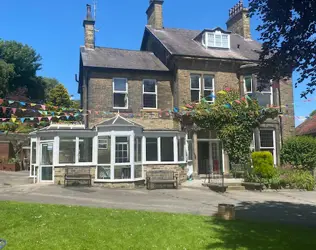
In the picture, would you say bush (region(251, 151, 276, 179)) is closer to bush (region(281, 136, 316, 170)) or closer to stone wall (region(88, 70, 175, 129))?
bush (region(281, 136, 316, 170))

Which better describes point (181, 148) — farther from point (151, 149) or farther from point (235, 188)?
point (235, 188)

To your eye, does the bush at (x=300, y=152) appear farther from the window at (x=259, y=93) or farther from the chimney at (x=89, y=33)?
the chimney at (x=89, y=33)

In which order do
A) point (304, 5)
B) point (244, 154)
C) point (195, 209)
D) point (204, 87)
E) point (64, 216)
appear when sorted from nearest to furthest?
point (304, 5) < point (64, 216) < point (195, 209) < point (244, 154) < point (204, 87)

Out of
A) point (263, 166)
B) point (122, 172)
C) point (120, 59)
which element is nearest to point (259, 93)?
point (263, 166)

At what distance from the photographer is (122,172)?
1731cm

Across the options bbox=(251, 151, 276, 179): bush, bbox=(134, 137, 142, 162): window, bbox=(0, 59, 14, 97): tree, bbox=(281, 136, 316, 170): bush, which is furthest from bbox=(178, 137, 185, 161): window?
bbox=(0, 59, 14, 97): tree

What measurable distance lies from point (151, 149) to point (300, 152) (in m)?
9.86

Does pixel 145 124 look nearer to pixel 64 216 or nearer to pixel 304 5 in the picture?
pixel 64 216

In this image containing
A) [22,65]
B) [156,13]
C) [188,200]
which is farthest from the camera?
[22,65]

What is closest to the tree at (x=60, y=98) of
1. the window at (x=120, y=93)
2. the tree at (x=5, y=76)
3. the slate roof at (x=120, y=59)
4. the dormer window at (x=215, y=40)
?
the tree at (x=5, y=76)

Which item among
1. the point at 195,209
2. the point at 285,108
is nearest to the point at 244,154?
the point at 285,108

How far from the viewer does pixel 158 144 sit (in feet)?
61.0

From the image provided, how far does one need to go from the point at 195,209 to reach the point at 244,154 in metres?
10.1

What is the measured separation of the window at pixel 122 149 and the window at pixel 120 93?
4.19 m
